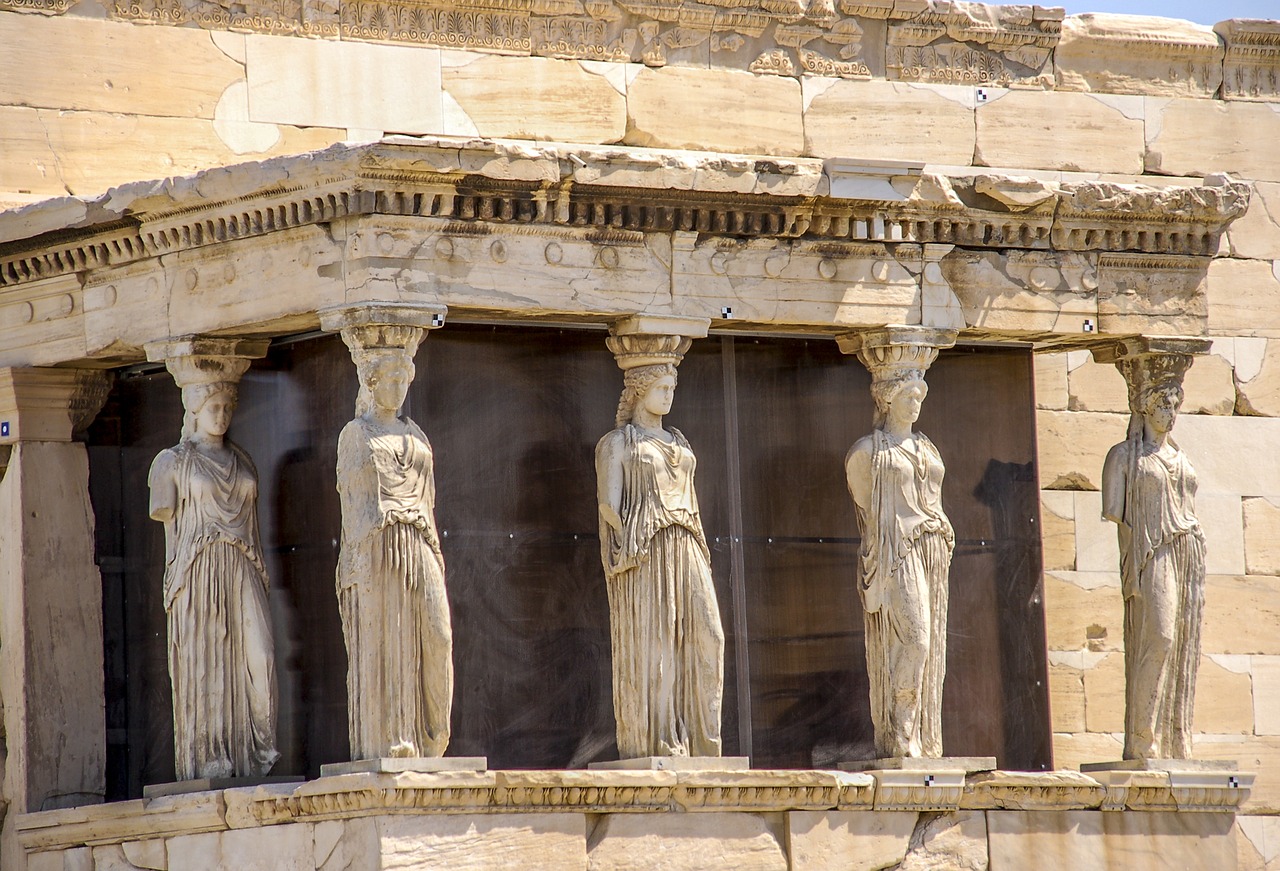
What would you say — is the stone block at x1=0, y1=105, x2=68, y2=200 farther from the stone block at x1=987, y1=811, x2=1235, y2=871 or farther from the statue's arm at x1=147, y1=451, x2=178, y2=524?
the stone block at x1=987, y1=811, x2=1235, y2=871

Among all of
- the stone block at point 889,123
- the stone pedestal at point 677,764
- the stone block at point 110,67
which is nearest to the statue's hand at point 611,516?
the stone pedestal at point 677,764

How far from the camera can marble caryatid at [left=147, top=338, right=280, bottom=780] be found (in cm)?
1114

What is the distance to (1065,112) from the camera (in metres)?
14.1

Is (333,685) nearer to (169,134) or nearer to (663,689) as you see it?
(663,689)

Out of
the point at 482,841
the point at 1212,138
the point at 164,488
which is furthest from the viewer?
the point at 1212,138

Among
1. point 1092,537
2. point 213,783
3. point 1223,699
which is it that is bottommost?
point 213,783

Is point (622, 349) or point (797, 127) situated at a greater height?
point (797, 127)

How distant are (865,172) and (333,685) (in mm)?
2942

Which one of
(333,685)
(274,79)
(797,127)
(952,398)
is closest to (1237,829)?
(952,398)

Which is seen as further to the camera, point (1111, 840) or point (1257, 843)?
point (1257, 843)

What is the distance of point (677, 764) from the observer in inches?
434

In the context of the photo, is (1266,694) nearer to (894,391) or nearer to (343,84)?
(894,391)

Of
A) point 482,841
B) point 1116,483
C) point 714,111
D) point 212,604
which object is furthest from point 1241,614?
point 212,604

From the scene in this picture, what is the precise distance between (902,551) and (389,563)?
2158mm
